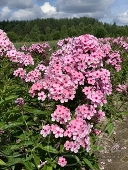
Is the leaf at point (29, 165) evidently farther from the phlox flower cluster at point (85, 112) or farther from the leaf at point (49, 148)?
the phlox flower cluster at point (85, 112)

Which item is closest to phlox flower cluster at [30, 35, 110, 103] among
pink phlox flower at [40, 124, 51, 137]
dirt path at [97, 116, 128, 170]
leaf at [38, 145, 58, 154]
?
pink phlox flower at [40, 124, 51, 137]

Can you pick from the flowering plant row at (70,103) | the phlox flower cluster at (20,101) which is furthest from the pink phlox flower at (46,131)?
the phlox flower cluster at (20,101)

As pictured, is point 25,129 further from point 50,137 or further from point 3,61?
point 3,61

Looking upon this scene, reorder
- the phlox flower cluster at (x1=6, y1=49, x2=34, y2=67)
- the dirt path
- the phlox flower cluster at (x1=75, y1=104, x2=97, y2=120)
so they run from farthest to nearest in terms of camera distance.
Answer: the dirt path < the phlox flower cluster at (x1=6, y1=49, x2=34, y2=67) < the phlox flower cluster at (x1=75, y1=104, x2=97, y2=120)

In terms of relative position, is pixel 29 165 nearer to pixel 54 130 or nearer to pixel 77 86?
pixel 54 130

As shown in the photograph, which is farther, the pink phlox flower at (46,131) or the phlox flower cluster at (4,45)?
the phlox flower cluster at (4,45)

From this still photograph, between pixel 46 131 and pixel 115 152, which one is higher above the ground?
pixel 46 131

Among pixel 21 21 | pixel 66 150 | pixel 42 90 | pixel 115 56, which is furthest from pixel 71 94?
pixel 21 21

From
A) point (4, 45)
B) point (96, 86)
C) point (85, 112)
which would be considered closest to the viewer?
point (85, 112)

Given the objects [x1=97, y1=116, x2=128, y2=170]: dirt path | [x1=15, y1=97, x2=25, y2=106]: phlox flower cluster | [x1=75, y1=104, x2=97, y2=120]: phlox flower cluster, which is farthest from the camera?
[x1=97, y1=116, x2=128, y2=170]: dirt path

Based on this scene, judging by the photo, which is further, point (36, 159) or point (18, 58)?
point (18, 58)

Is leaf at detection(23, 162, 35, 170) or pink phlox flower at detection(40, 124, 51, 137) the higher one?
pink phlox flower at detection(40, 124, 51, 137)

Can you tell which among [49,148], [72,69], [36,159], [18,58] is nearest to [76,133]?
[49,148]

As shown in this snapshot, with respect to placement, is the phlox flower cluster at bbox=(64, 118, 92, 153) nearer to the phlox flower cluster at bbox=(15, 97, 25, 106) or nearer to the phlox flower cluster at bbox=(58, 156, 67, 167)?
the phlox flower cluster at bbox=(58, 156, 67, 167)
